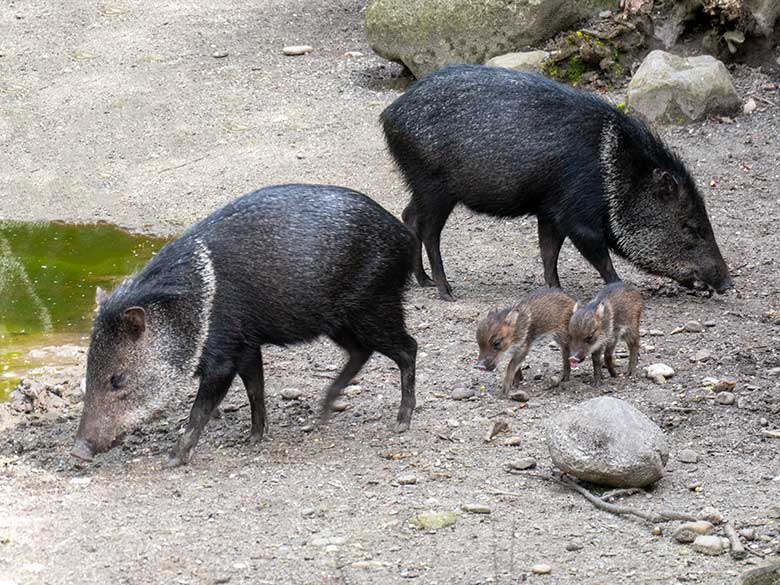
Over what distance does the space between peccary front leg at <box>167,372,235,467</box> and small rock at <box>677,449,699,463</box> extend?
2049mm

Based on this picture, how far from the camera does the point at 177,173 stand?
1099 centimetres

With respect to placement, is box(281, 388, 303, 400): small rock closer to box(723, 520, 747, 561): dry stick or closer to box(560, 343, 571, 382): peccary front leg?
box(560, 343, 571, 382): peccary front leg

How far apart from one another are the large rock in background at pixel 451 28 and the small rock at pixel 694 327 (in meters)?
4.96

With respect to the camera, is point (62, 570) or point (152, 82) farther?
point (152, 82)

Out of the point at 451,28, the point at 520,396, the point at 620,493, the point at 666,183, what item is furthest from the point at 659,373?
the point at 451,28

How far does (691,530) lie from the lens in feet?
16.3

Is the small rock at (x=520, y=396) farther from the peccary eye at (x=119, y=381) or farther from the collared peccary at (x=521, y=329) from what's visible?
the peccary eye at (x=119, y=381)

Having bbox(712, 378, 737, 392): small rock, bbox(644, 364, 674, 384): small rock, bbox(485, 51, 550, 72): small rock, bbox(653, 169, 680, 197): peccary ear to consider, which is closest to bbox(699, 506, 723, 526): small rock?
bbox(712, 378, 737, 392): small rock

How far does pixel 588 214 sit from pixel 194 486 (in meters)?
3.51

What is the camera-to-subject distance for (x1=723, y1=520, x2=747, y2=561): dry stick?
15.7 ft

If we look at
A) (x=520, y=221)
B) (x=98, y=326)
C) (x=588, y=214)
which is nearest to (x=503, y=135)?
(x=588, y=214)

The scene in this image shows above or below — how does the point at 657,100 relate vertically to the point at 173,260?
below

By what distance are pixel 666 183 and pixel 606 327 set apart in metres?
2.02

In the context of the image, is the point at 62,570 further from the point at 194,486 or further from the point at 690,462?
the point at 690,462
